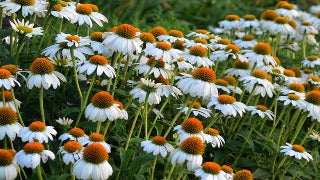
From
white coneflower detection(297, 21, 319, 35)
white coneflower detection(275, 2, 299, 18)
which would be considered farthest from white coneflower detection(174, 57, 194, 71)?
white coneflower detection(297, 21, 319, 35)

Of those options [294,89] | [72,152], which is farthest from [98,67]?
[294,89]

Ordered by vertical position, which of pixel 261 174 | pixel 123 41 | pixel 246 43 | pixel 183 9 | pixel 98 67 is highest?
pixel 123 41

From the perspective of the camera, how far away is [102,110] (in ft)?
9.34

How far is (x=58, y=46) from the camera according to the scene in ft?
11.1

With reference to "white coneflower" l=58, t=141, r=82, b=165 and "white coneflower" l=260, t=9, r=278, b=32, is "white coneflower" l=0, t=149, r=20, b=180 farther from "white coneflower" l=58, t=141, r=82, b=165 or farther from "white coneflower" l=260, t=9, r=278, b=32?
"white coneflower" l=260, t=9, r=278, b=32

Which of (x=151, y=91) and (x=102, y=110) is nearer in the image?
(x=102, y=110)

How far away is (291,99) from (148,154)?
4.30 ft

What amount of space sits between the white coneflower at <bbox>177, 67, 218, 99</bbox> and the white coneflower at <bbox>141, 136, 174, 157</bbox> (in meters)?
0.38

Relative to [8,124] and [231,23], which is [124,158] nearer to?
[8,124]

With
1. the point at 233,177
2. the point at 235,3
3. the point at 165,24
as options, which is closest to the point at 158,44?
the point at 233,177

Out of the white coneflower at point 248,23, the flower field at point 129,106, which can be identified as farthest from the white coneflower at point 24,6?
the white coneflower at point 248,23

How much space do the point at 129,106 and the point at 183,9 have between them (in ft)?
15.4

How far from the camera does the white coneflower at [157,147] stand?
2.83m

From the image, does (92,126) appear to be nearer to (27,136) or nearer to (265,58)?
(27,136)
